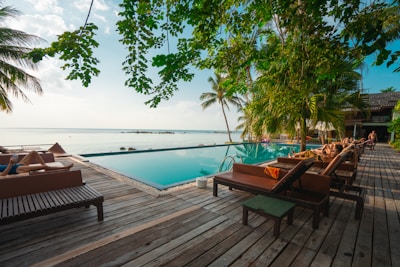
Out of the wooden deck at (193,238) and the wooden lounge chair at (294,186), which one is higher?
the wooden lounge chair at (294,186)

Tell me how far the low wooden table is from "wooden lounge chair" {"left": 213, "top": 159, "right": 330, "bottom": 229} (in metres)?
0.21

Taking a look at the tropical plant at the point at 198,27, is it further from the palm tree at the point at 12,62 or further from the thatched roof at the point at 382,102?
the thatched roof at the point at 382,102

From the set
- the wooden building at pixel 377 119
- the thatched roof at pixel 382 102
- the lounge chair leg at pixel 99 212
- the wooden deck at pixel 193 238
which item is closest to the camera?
the wooden deck at pixel 193 238

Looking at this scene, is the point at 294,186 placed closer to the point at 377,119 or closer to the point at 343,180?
the point at 343,180

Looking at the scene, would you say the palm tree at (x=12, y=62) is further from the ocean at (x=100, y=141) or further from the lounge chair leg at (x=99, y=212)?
the lounge chair leg at (x=99, y=212)

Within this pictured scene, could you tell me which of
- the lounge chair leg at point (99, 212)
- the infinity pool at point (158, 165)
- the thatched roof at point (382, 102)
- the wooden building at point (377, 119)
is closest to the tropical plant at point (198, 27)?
the lounge chair leg at point (99, 212)

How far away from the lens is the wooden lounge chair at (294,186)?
252cm

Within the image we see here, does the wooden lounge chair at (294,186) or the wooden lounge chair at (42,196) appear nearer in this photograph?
the wooden lounge chair at (42,196)

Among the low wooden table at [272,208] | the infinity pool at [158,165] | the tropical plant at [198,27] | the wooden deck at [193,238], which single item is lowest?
the infinity pool at [158,165]

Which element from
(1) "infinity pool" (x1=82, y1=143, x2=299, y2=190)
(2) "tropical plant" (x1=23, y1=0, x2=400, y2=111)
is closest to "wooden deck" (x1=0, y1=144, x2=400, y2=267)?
(2) "tropical plant" (x1=23, y1=0, x2=400, y2=111)

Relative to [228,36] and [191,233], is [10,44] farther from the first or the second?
[191,233]

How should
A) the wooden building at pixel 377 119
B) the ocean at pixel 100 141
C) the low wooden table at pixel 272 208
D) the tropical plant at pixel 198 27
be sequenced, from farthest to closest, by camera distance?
1. the wooden building at pixel 377 119
2. the ocean at pixel 100 141
3. the low wooden table at pixel 272 208
4. the tropical plant at pixel 198 27

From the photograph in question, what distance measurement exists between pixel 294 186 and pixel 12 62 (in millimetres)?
12318

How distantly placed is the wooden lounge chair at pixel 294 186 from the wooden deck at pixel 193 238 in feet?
1.02
